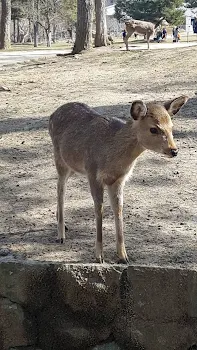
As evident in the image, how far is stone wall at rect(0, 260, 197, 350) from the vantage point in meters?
4.46

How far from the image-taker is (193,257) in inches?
193

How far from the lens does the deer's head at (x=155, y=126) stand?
4.29 meters

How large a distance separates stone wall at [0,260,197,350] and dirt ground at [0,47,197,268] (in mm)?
314

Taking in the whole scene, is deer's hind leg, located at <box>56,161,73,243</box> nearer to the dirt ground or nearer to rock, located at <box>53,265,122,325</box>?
the dirt ground

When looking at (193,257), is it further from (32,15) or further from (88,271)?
(32,15)

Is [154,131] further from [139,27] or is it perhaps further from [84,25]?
[139,27]

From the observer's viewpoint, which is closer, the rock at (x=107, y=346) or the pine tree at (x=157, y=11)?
the rock at (x=107, y=346)

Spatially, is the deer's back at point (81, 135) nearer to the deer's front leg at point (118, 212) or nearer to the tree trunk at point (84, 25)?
the deer's front leg at point (118, 212)

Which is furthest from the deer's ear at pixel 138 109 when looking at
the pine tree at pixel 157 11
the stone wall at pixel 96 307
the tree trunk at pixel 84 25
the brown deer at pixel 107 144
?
the pine tree at pixel 157 11

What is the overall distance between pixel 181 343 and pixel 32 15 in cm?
5195

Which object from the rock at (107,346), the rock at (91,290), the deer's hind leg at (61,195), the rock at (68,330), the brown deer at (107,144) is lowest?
the rock at (107,346)

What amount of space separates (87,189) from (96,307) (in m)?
2.33

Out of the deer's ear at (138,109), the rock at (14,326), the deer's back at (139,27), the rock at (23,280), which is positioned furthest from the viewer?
the deer's back at (139,27)

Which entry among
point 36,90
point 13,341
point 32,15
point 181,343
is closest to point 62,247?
point 13,341
